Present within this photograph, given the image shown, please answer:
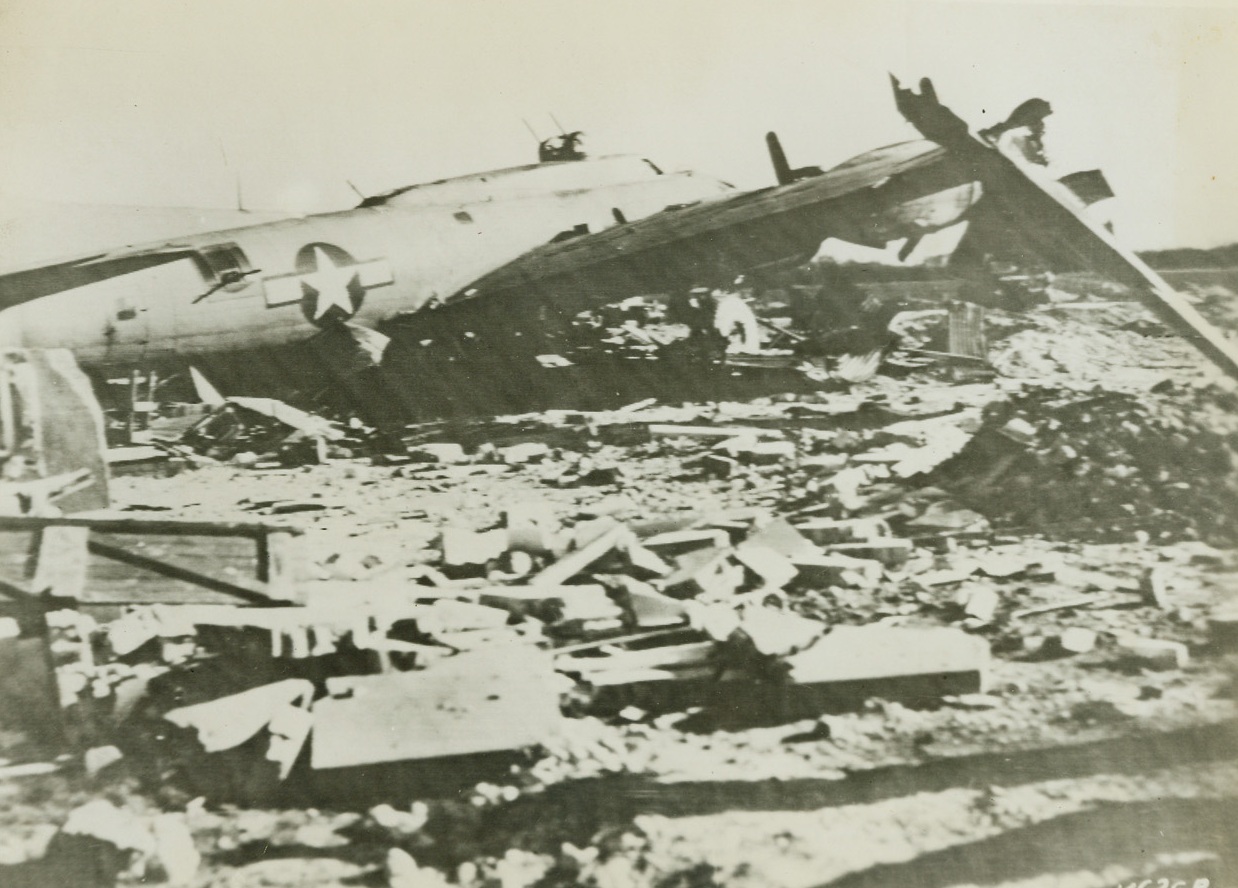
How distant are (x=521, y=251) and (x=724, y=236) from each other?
1.64 ft

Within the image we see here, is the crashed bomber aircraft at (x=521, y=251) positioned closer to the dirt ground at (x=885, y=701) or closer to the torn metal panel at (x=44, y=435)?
the torn metal panel at (x=44, y=435)

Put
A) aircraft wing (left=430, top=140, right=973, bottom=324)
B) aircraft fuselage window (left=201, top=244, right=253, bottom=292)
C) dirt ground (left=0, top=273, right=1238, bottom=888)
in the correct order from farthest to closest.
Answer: aircraft wing (left=430, top=140, right=973, bottom=324)
aircraft fuselage window (left=201, top=244, right=253, bottom=292)
dirt ground (left=0, top=273, right=1238, bottom=888)

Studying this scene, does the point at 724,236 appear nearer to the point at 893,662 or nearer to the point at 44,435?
the point at 893,662

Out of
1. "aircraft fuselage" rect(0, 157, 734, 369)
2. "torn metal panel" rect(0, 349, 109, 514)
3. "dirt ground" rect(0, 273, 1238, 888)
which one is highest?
"aircraft fuselage" rect(0, 157, 734, 369)

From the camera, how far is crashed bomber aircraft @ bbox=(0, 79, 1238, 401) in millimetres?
1862

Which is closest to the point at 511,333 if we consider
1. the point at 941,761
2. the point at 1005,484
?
the point at 1005,484

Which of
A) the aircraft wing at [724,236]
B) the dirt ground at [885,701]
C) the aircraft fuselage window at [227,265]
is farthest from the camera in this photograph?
the aircraft wing at [724,236]

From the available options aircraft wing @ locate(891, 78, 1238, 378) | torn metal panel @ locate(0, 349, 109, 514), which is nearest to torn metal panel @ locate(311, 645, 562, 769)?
torn metal panel @ locate(0, 349, 109, 514)

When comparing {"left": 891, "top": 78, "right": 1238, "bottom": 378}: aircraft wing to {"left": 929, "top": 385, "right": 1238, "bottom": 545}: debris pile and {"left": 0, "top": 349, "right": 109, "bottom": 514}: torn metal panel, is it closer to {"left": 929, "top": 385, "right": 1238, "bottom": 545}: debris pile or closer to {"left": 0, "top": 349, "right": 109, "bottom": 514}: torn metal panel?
{"left": 929, "top": 385, "right": 1238, "bottom": 545}: debris pile

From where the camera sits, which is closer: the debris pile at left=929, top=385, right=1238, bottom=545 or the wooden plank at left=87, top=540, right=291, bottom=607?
the wooden plank at left=87, top=540, right=291, bottom=607

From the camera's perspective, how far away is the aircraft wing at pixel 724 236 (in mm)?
2010

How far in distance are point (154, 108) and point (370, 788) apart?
160cm

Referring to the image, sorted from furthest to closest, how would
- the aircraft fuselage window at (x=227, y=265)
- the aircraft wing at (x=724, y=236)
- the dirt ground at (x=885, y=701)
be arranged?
the aircraft wing at (x=724, y=236) → the aircraft fuselage window at (x=227, y=265) → the dirt ground at (x=885, y=701)

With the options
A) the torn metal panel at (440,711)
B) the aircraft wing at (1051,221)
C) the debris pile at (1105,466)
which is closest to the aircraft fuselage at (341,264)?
the aircraft wing at (1051,221)
